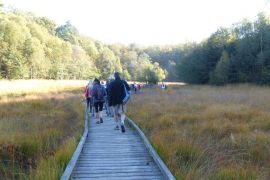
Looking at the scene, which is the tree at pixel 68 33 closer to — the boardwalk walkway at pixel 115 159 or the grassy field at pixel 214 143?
the grassy field at pixel 214 143

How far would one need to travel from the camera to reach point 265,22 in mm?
49375

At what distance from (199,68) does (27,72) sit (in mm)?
32578

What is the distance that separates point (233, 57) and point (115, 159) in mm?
46110

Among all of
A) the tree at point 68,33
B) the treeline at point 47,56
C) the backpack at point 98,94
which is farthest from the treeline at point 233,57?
the tree at point 68,33

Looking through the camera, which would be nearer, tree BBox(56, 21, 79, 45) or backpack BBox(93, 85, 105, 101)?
backpack BBox(93, 85, 105, 101)

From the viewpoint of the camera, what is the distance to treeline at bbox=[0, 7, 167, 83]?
190 feet

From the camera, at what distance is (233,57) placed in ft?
165

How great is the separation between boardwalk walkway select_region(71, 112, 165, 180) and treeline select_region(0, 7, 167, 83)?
45.3m

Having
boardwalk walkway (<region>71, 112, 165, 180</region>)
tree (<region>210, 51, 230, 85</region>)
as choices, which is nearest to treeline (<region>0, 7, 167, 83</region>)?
tree (<region>210, 51, 230, 85</region>)

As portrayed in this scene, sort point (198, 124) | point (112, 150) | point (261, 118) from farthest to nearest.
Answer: point (261, 118) < point (198, 124) < point (112, 150)

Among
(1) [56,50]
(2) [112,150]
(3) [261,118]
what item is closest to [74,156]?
(2) [112,150]

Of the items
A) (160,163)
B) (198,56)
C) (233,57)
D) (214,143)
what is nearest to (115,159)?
(160,163)

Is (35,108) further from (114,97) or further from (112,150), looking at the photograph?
(112,150)

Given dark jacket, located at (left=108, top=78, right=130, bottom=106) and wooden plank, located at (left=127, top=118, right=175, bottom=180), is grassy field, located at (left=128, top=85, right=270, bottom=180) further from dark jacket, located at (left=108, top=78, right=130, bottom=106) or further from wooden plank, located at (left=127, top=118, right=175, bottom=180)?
dark jacket, located at (left=108, top=78, right=130, bottom=106)
